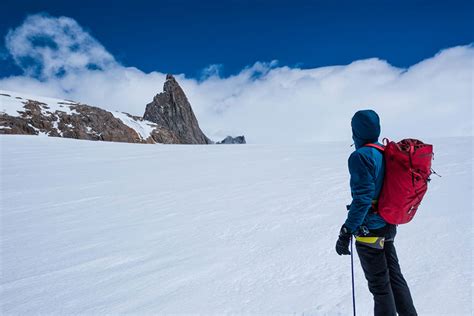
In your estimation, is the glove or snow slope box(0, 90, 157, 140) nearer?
the glove

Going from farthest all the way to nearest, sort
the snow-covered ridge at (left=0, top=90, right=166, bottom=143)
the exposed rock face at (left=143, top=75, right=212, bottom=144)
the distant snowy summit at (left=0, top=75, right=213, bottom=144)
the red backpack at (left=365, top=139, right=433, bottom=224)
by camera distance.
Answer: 1. the exposed rock face at (left=143, top=75, right=212, bottom=144)
2. the distant snowy summit at (left=0, top=75, right=213, bottom=144)
3. the snow-covered ridge at (left=0, top=90, right=166, bottom=143)
4. the red backpack at (left=365, top=139, right=433, bottom=224)

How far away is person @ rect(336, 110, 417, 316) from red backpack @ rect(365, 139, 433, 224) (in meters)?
0.06

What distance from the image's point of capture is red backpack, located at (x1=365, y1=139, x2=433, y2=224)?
2.29m

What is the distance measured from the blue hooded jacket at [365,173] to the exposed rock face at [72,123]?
66428mm

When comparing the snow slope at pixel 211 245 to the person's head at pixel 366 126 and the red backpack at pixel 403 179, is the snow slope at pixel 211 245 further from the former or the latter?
the person's head at pixel 366 126

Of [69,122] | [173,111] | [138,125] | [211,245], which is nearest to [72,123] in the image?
[69,122]

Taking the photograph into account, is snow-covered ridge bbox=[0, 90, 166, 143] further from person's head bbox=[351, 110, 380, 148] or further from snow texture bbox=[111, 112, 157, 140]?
person's head bbox=[351, 110, 380, 148]

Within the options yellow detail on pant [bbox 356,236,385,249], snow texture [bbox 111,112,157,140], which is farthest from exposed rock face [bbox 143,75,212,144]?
yellow detail on pant [bbox 356,236,385,249]

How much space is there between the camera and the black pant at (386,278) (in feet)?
→ 8.18

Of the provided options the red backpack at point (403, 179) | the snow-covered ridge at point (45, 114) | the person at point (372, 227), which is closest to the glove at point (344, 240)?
the person at point (372, 227)

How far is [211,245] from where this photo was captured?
4.94 meters

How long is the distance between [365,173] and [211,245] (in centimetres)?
314

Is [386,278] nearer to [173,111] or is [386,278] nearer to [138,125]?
[138,125]

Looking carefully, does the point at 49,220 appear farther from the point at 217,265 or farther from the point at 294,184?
the point at 294,184
